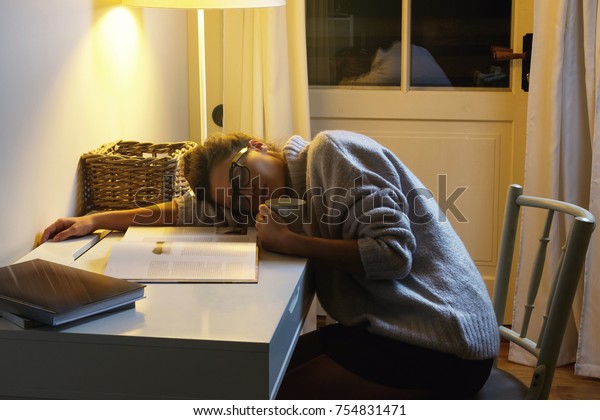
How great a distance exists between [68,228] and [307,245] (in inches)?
20.2

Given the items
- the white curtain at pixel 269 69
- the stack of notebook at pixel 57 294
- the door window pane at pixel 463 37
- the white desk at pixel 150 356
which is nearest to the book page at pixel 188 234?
the stack of notebook at pixel 57 294

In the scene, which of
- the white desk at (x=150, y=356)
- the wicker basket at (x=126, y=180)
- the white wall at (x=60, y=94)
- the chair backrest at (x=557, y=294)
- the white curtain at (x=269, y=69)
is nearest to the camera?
the white desk at (x=150, y=356)

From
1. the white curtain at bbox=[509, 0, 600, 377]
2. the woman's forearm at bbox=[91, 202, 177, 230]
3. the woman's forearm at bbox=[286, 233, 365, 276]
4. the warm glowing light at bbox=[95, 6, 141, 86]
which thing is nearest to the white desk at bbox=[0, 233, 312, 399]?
the woman's forearm at bbox=[286, 233, 365, 276]

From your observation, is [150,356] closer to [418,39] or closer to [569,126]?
[569,126]

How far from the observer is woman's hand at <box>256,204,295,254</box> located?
1497mm

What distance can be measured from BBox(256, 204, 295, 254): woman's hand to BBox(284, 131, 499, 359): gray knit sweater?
0.07m

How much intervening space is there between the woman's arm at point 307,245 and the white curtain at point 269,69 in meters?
1.08

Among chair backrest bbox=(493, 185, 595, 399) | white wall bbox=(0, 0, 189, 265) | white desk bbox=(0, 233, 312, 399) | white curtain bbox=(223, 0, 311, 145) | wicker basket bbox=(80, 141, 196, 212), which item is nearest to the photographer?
white desk bbox=(0, 233, 312, 399)

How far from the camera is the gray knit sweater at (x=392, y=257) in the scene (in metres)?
1.39

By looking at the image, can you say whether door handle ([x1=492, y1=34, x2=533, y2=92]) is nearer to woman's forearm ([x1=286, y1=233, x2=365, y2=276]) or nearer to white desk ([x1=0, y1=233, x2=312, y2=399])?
woman's forearm ([x1=286, y1=233, x2=365, y2=276])

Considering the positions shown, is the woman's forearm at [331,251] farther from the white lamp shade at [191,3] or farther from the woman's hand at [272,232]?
the white lamp shade at [191,3]

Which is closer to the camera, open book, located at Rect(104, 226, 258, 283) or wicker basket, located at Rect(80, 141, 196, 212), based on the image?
open book, located at Rect(104, 226, 258, 283)

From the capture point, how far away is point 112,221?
169cm
